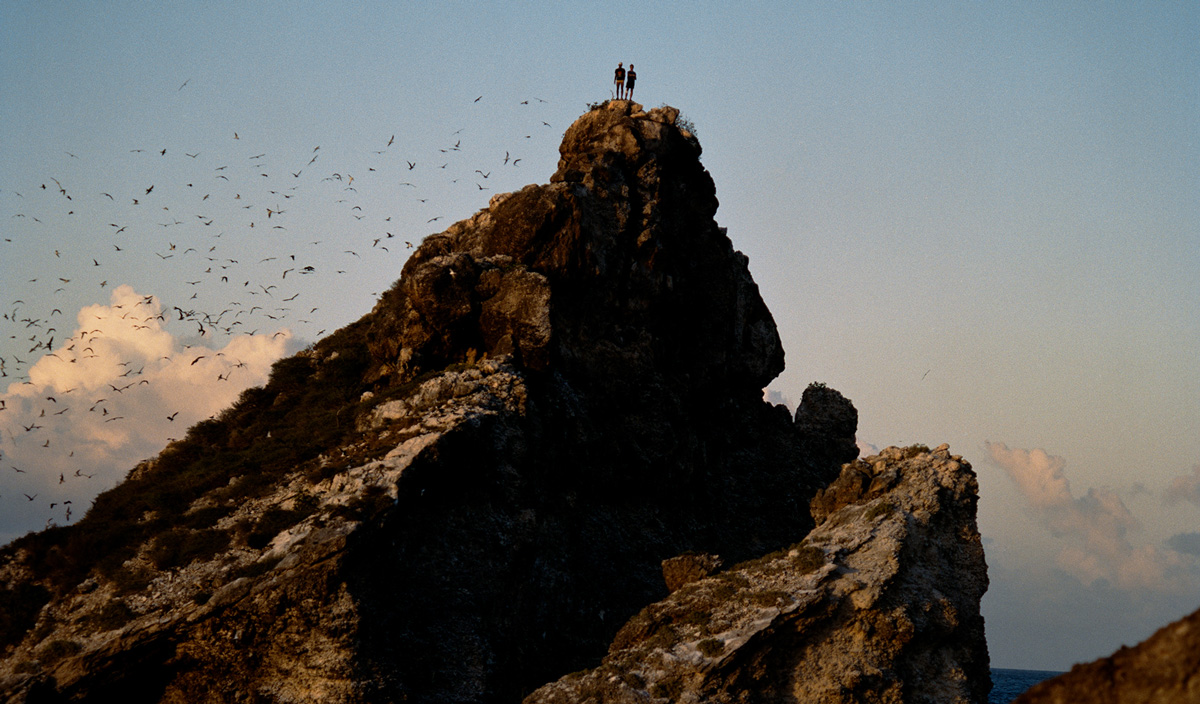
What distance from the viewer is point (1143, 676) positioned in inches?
363

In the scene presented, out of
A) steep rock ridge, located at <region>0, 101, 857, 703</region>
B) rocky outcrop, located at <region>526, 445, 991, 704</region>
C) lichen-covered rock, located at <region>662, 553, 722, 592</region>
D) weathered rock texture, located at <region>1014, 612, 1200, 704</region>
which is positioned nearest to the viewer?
weathered rock texture, located at <region>1014, 612, 1200, 704</region>

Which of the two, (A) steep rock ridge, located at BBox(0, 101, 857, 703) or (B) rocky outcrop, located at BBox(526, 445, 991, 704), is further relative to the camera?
(A) steep rock ridge, located at BBox(0, 101, 857, 703)

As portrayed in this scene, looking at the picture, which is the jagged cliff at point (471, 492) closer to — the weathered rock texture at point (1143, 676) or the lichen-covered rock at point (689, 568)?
the lichen-covered rock at point (689, 568)

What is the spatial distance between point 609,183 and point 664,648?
90.1 feet

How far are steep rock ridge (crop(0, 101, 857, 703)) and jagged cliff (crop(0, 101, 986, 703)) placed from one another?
0.38 ft

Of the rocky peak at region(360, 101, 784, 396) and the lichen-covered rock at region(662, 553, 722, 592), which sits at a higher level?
the rocky peak at region(360, 101, 784, 396)

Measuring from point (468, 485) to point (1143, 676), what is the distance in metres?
29.4

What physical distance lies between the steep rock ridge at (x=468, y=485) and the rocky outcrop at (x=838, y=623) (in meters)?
7.00

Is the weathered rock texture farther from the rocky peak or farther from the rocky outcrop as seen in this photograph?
the rocky peak

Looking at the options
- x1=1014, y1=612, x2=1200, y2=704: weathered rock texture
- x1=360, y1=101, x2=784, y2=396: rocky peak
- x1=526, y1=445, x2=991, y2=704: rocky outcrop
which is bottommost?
x1=1014, y1=612, x2=1200, y2=704: weathered rock texture

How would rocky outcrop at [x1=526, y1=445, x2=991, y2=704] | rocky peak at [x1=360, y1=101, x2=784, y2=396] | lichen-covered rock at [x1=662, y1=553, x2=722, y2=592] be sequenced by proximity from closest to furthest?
rocky outcrop at [x1=526, y1=445, x2=991, y2=704]
lichen-covered rock at [x1=662, y1=553, x2=722, y2=592]
rocky peak at [x1=360, y1=101, x2=784, y2=396]

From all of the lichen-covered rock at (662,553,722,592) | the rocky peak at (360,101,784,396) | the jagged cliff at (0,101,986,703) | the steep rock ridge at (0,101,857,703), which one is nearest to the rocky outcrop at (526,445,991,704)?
the jagged cliff at (0,101,986,703)

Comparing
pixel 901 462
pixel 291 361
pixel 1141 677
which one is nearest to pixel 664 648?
pixel 901 462

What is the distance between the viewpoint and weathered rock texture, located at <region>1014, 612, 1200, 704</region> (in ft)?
29.2
